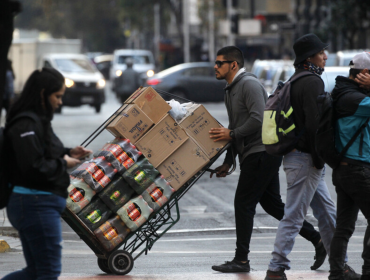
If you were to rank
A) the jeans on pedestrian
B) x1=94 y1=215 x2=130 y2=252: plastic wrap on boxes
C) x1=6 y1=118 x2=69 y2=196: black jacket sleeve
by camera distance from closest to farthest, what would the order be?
x1=6 y1=118 x2=69 y2=196: black jacket sleeve, the jeans on pedestrian, x1=94 y1=215 x2=130 y2=252: plastic wrap on boxes

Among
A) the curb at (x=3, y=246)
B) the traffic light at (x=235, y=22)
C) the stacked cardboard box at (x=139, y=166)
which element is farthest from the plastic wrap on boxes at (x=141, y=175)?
the traffic light at (x=235, y=22)

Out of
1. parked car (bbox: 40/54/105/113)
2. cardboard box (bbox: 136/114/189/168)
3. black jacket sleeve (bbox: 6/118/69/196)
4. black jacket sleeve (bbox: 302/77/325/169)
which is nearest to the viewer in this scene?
black jacket sleeve (bbox: 6/118/69/196)

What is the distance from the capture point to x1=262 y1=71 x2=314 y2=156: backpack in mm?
5113

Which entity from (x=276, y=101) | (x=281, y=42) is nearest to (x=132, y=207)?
(x=276, y=101)

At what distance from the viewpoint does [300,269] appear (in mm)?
6098

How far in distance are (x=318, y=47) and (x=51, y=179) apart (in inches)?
91.8

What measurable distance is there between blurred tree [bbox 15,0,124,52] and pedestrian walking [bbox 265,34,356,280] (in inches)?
2484

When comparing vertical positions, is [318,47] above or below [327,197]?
above

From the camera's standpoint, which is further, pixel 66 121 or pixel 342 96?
pixel 66 121

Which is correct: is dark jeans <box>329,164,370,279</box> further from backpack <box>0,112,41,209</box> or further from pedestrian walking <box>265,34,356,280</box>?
backpack <box>0,112,41,209</box>

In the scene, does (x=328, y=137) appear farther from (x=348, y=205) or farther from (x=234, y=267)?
(x=234, y=267)

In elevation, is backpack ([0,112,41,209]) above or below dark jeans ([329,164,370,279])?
above

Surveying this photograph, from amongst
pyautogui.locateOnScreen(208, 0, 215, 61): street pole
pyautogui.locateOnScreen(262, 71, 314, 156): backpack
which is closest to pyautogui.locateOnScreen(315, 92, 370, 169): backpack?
pyautogui.locateOnScreen(262, 71, 314, 156): backpack

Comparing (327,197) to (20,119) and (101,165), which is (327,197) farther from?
Result: (20,119)
